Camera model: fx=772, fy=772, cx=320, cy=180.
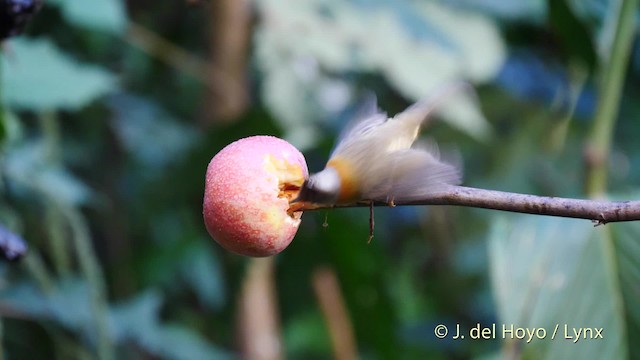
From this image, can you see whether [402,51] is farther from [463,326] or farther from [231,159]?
[231,159]

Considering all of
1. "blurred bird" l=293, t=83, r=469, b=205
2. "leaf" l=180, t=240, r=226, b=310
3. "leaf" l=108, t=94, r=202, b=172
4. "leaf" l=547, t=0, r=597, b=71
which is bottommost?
"blurred bird" l=293, t=83, r=469, b=205

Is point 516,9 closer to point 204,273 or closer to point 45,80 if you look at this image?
point 204,273

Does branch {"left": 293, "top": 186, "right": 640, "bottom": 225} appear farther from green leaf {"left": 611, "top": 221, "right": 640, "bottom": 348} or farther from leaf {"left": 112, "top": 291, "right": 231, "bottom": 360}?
leaf {"left": 112, "top": 291, "right": 231, "bottom": 360}

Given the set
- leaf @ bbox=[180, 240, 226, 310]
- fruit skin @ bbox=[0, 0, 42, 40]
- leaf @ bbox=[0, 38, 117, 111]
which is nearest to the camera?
fruit skin @ bbox=[0, 0, 42, 40]

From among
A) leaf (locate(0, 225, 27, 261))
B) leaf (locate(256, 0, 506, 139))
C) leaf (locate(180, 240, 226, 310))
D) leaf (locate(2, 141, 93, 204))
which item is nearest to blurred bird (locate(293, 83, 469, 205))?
leaf (locate(0, 225, 27, 261))

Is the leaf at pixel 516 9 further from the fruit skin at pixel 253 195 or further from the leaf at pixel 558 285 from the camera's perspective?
the fruit skin at pixel 253 195

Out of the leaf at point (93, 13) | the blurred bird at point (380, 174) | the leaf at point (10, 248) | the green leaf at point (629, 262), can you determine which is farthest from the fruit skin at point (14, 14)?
the green leaf at point (629, 262)

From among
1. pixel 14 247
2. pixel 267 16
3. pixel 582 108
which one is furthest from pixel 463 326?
pixel 14 247
